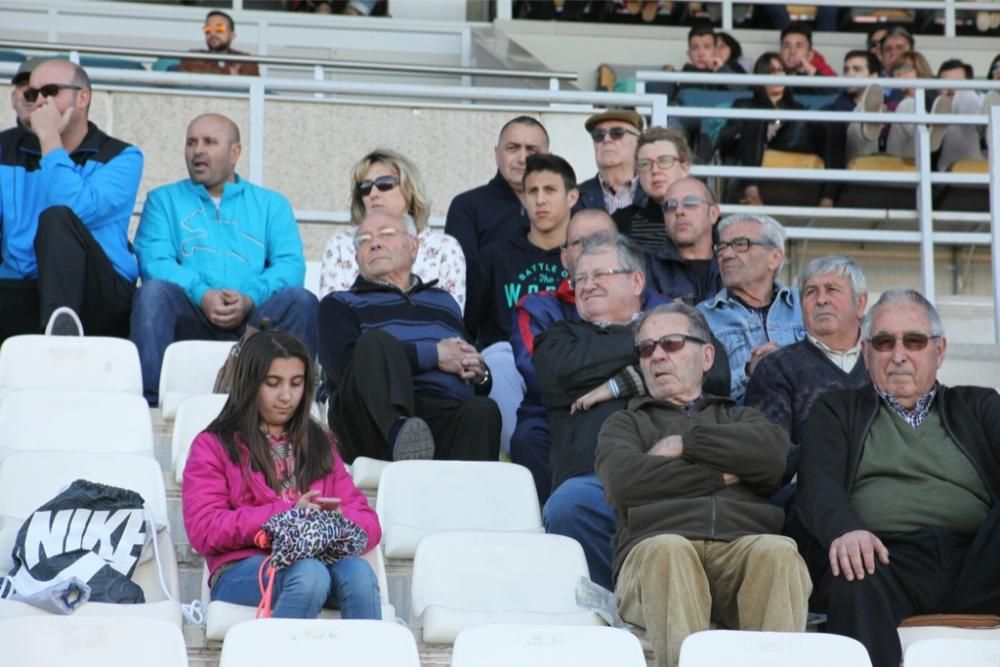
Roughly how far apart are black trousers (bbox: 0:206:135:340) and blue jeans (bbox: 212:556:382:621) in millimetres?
2041

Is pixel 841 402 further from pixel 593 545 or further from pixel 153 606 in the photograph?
pixel 153 606

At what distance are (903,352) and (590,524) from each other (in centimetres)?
89

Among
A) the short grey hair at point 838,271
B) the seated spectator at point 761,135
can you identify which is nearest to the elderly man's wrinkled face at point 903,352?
the short grey hair at point 838,271

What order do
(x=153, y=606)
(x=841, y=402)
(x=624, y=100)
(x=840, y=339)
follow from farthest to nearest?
(x=624, y=100), (x=840, y=339), (x=841, y=402), (x=153, y=606)

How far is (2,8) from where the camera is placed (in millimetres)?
10516

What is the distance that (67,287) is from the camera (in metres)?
6.10

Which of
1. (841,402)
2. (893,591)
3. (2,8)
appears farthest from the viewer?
(2,8)

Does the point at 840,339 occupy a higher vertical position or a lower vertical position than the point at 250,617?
higher

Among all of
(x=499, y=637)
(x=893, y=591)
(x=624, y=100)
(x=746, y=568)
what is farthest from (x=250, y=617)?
(x=624, y=100)

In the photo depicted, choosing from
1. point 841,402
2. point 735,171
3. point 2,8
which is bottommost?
point 841,402

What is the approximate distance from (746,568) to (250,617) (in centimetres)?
110

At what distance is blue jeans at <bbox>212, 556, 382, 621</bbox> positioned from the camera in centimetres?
418

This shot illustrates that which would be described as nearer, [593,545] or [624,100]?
[593,545]

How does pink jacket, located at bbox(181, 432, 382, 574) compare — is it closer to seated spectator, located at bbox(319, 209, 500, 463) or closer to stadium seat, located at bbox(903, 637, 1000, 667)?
seated spectator, located at bbox(319, 209, 500, 463)
